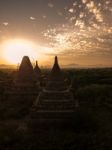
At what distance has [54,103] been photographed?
1859cm

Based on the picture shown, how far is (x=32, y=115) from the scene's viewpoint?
1834 cm

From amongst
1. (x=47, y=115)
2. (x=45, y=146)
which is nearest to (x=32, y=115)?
(x=47, y=115)

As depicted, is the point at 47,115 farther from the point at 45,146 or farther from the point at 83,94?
the point at 83,94

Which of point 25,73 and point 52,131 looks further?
point 25,73

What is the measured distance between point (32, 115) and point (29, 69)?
9024mm

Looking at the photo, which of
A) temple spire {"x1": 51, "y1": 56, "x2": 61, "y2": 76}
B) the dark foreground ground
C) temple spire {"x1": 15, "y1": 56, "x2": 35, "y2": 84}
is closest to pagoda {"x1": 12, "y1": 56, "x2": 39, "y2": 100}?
temple spire {"x1": 15, "y1": 56, "x2": 35, "y2": 84}

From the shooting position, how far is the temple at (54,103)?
1830 cm

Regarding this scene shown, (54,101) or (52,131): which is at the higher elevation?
(54,101)

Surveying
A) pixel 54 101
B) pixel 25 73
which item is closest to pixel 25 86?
pixel 25 73

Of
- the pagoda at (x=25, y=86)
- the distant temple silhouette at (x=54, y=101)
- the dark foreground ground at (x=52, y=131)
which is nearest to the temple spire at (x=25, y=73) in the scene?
the pagoda at (x=25, y=86)

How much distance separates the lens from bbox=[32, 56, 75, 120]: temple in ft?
60.0

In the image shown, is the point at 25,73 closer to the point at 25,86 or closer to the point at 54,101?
the point at 25,86

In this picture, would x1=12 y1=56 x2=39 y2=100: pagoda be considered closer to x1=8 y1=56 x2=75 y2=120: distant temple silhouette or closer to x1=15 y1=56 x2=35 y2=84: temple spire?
x1=15 y1=56 x2=35 y2=84: temple spire

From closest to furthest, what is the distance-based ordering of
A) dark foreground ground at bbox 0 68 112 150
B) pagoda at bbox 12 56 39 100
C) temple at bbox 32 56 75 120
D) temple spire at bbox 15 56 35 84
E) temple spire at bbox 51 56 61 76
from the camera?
dark foreground ground at bbox 0 68 112 150 < temple at bbox 32 56 75 120 < temple spire at bbox 51 56 61 76 < pagoda at bbox 12 56 39 100 < temple spire at bbox 15 56 35 84
